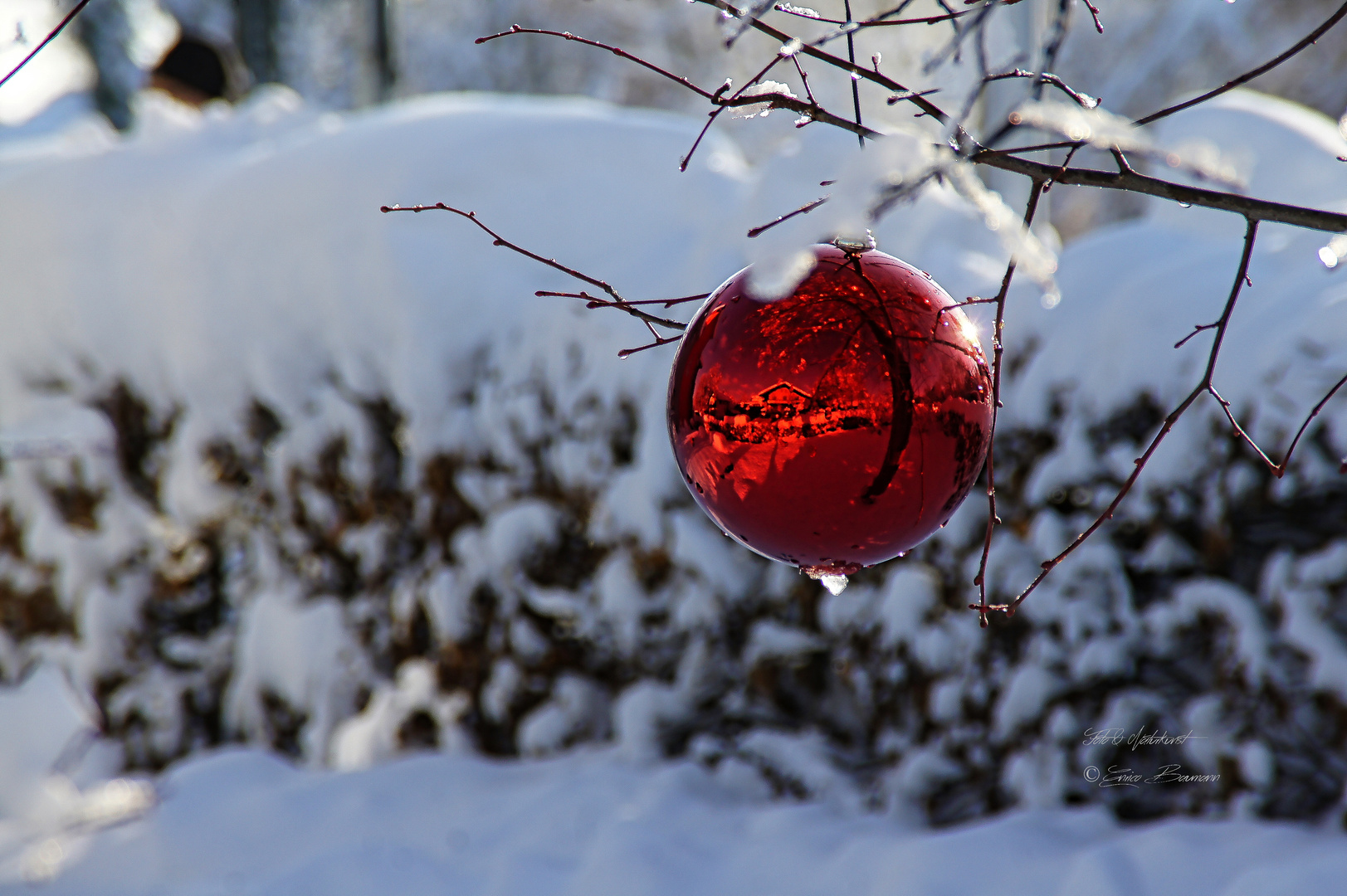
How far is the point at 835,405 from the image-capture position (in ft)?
3.34

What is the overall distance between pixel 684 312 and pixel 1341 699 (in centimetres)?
163

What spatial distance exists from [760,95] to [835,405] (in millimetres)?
288

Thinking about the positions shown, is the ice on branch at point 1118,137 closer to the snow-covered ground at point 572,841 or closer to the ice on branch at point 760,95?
the ice on branch at point 760,95

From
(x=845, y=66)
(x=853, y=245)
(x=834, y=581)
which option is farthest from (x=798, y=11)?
(x=834, y=581)

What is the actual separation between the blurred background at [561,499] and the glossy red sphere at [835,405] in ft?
3.25

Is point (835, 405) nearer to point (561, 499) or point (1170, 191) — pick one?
point (1170, 191)

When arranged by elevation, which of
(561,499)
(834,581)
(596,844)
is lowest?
(596,844)

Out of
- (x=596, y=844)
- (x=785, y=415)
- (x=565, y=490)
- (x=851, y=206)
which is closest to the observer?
(x=851, y=206)

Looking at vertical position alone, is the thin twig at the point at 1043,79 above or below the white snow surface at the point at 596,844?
above

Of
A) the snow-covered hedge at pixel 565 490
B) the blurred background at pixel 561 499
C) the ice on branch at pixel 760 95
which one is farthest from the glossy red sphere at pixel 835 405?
the snow-covered hedge at pixel 565 490

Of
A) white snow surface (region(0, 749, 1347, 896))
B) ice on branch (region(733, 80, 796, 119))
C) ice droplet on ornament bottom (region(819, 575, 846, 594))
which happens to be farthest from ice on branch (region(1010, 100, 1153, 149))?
white snow surface (region(0, 749, 1347, 896))

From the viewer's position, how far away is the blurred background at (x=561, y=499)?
2246 mm

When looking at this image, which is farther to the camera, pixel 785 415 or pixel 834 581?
pixel 834 581

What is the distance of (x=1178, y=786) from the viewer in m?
2.28
